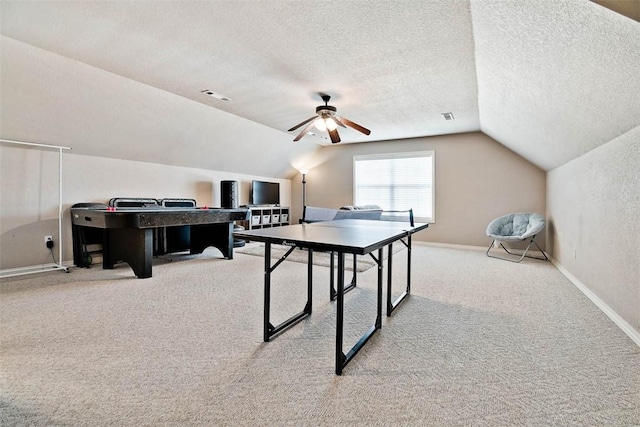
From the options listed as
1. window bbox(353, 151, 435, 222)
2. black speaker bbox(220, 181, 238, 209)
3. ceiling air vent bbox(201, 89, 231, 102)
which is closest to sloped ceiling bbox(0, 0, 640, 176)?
ceiling air vent bbox(201, 89, 231, 102)

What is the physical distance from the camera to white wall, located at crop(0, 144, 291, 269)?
3.64m

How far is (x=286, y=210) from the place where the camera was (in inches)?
305

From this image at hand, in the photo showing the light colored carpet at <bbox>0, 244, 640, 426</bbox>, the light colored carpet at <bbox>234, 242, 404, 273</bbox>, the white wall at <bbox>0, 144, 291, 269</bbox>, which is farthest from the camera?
the light colored carpet at <bbox>234, 242, 404, 273</bbox>

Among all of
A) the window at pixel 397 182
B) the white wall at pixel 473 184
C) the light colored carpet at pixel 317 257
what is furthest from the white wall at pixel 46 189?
the white wall at pixel 473 184

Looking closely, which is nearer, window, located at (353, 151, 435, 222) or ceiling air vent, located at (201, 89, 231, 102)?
ceiling air vent, located at (201, 89, 231, 102)

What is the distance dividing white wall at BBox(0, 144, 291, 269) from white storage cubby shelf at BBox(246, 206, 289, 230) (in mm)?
1920

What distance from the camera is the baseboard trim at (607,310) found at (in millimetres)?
2024

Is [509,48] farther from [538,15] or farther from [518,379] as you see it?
[518,379]

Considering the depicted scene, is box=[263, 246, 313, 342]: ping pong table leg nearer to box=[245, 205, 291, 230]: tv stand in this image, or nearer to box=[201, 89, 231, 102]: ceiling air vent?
box=[201, 89, 231, 102]: ceiling air vent

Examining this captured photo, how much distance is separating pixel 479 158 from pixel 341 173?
9.88ft

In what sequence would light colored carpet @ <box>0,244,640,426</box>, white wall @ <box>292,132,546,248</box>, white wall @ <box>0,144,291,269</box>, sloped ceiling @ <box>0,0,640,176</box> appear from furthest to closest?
white wall @ <box>292,132,546,248</box>
white wall @ <box>0,144,291,269</box>
sloped ceiling @ <box>0,0,640,176</box>
light colored carpet @ <box>0,244,640,426</box>

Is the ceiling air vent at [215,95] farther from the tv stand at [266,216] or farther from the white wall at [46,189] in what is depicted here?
the tv stand at [266,216]

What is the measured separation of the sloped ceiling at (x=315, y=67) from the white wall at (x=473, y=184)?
617mm

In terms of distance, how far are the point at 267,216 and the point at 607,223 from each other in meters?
5.87
